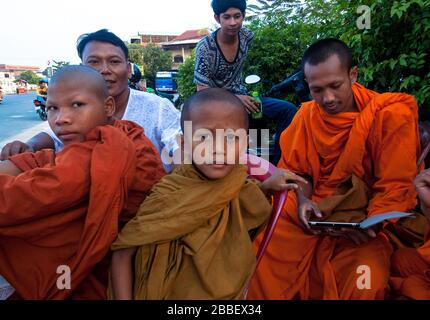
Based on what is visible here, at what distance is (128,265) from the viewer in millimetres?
1435

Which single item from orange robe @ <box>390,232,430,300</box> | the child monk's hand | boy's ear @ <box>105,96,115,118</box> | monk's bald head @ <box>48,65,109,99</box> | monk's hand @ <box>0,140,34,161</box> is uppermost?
monk's bald head @ <box>48,65,109,99</box>

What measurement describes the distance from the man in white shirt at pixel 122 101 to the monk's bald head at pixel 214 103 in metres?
0.58

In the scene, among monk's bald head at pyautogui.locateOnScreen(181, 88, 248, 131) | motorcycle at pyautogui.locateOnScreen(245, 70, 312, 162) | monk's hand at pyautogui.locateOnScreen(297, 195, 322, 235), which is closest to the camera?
monk's bald head at pyautogui.locateOnScreen(181, 88, 248, 131)

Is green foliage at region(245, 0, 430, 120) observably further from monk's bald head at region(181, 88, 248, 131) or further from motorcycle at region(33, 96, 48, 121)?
motorcycle at region(33, 96, 48, 121)

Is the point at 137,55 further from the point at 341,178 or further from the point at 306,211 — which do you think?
the point at 306,211

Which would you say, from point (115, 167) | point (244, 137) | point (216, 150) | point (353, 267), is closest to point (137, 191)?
point (115, 167)

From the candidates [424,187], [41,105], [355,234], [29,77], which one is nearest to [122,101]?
[355,234]

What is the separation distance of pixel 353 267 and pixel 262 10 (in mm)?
9573

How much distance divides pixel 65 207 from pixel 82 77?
593 millimetres

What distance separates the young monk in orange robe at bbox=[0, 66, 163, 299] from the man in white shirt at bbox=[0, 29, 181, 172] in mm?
652

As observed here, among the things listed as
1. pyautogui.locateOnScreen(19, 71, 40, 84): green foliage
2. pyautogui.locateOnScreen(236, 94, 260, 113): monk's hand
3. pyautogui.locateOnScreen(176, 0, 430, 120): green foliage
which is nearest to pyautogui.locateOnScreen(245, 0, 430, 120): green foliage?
pyautogui.locateOnScreen(176, 0, 430, 120): green foliage

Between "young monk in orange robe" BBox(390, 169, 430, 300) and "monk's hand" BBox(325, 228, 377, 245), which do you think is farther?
"monk's hand" BBox(325, 228, 377, 245)

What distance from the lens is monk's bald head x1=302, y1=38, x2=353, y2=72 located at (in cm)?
218

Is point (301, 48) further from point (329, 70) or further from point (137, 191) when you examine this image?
point (137, 191)
